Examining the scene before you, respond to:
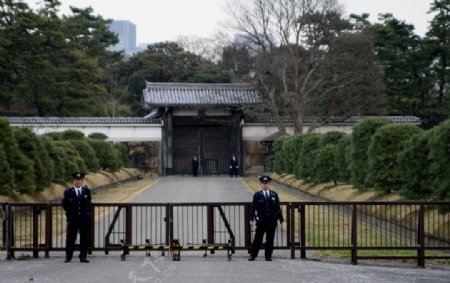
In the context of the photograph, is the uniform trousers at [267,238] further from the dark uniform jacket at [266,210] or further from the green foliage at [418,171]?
the green foliage at [418,171]

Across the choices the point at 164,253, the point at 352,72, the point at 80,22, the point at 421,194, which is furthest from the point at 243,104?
the point at 164,253

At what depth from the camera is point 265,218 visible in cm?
1208

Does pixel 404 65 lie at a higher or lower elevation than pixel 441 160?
→ higher

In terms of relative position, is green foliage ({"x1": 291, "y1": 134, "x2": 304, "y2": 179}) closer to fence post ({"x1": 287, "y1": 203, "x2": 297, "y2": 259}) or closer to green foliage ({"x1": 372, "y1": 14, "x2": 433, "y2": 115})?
green foliage ({"x1": 372, "y1": 14, "x2": 433, "y2": 115})

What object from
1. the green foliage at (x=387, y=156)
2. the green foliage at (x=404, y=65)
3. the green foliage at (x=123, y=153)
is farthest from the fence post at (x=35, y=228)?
the green foliage at (x=404, y=65)

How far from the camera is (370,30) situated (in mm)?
48156

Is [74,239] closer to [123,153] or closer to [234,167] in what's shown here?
[234,167]

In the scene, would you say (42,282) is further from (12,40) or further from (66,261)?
(12,40)

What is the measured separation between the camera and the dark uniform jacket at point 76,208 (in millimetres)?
12109

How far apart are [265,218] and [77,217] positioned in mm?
3151

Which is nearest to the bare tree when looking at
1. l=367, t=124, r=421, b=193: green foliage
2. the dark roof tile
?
the dark roof tile

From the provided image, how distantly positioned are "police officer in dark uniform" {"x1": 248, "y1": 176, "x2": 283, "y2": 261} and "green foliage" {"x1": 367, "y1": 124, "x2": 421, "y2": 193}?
715 centimetres

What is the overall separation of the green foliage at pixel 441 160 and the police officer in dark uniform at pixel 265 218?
3.73m

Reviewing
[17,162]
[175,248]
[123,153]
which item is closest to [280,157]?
[123,153]
